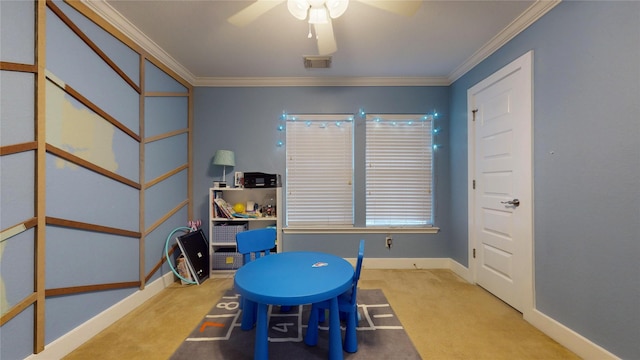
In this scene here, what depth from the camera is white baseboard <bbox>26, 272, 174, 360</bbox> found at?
1.52 metres

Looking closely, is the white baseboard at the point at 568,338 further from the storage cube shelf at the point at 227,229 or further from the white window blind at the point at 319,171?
the storage cube shelf at the point at 227,229

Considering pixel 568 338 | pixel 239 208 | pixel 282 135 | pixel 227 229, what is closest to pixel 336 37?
pixel 282 135

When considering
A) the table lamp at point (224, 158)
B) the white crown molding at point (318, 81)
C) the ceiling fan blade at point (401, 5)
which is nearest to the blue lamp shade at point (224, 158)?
the table lamp at point (224, 158)

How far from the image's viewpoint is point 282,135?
10.6 feet

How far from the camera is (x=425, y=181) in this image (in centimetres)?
326

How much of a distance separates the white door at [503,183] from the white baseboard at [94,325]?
3.56 meters

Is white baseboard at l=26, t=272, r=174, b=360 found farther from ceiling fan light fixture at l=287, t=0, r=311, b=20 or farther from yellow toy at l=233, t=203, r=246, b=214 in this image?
ceiling fan light fixture at l=287, t=0, r=311, b=20

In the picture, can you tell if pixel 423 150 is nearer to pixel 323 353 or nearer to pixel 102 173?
pixel 323 353

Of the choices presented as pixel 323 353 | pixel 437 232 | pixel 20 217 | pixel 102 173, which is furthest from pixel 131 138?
pixel 437 232

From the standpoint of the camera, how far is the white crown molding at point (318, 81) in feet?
10.3

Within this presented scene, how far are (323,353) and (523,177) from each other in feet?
7.21

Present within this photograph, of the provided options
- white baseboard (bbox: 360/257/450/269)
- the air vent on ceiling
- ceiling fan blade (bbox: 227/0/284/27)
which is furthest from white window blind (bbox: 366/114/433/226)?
ceiling fan blade (bbox: 227/0/284/27)

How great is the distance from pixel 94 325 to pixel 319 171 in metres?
2.61

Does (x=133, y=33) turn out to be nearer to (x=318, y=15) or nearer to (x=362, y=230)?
(x=318, y=15)
